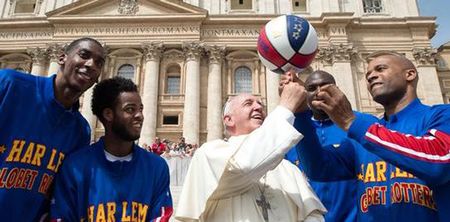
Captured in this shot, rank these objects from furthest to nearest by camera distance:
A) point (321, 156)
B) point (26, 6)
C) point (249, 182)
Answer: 1. point (26, 6)
2. point (321, 156)
3. point (249, 182)

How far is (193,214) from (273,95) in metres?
23.7

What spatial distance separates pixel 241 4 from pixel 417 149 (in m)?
30.0

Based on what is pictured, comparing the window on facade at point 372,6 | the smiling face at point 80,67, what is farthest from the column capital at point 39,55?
the smiling face at point 80,67

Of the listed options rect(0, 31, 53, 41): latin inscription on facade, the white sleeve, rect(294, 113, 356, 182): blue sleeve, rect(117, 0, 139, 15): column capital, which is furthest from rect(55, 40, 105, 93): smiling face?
rect(0, 31, 53, 41): latin inscription on facade

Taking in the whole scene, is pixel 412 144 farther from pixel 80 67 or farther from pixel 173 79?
pixel 173 79

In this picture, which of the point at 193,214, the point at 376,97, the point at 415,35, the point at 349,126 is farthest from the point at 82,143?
the point at 415,35

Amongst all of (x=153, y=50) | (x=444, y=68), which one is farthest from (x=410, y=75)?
(x=444, y=68)

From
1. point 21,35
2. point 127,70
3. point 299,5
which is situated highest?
point 299,5

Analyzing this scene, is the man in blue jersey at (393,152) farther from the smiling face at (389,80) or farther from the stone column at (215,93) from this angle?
the stone column at (215,93)

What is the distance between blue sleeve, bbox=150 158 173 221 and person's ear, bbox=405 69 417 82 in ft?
7.36

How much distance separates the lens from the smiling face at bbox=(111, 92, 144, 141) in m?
3.16

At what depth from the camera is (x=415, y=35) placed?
2780 cm

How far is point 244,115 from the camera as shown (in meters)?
3.09

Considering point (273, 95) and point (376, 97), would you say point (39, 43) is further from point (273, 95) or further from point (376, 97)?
point (376, 97)
